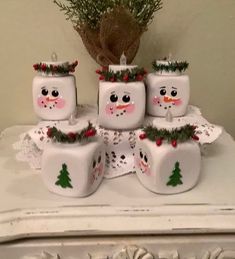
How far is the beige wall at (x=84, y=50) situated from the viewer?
0.88 m

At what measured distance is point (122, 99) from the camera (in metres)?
0.60

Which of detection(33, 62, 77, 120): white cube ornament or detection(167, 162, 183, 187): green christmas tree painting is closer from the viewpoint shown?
detection(167, 162, 183, 187): green christmas tree painting

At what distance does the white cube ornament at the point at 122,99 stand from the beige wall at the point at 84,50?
0.31 metres

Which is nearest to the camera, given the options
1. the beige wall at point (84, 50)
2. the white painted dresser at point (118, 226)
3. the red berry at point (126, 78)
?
the white painted dresser at point (118, 226)

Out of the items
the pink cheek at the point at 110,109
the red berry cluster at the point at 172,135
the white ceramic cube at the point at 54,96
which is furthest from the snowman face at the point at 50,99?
the red berry cluster at the point at 172,135

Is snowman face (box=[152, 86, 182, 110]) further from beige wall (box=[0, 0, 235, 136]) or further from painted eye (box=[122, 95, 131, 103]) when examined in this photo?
beige wall (box=[0, 0, 235, 136])

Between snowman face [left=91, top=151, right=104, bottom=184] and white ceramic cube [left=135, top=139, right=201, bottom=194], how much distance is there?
0.19ft

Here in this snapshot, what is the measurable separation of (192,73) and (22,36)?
41 centimetres

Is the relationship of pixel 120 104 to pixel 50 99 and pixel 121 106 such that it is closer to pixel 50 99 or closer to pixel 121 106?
pixel 121 106

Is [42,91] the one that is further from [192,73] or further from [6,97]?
[192,73]

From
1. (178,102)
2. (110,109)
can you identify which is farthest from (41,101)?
(178,102)

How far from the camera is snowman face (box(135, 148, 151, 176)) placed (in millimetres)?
543

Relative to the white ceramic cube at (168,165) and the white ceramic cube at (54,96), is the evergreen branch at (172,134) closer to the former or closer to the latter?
the white ceramic cube at (168,165)

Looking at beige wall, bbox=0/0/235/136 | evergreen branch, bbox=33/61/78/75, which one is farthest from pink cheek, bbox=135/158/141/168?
beige wall, bbox=0/0/235/136
